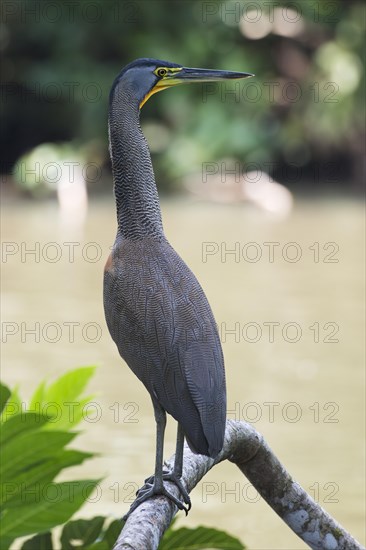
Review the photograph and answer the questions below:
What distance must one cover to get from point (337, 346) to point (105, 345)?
1614 mm

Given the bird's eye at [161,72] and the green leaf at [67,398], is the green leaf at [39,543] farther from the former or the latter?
the bird's eye at [161,72]

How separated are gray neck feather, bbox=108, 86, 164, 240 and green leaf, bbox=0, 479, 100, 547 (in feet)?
1.79

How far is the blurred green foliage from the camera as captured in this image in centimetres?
1627

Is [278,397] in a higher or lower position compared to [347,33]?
lower

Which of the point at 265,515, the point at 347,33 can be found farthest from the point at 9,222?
the point at 265,515

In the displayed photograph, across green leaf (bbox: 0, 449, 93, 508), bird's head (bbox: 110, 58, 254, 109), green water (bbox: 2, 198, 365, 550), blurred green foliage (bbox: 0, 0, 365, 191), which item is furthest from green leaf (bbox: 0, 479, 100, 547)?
blurred green foliage (bbox: 0, 0, 365, 191)

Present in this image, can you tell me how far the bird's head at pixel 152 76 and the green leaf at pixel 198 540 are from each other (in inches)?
37.3

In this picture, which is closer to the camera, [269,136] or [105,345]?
[105,345]

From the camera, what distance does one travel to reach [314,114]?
16.3 meters

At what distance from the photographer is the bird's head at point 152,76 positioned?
2.02m

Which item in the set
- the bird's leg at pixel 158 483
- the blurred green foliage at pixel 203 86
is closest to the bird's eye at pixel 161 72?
the bird's leg at pixel 158 483

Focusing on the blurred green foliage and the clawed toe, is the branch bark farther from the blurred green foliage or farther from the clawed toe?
the blurred green foliage

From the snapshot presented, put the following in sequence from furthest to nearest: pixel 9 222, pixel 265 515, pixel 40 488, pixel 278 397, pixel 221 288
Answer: pixel 9 222
pixel 221 288
pixel 278 397
pixel 265 515
pixel 40 488

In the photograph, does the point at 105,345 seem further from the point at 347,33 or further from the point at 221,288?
the point at 347,33
